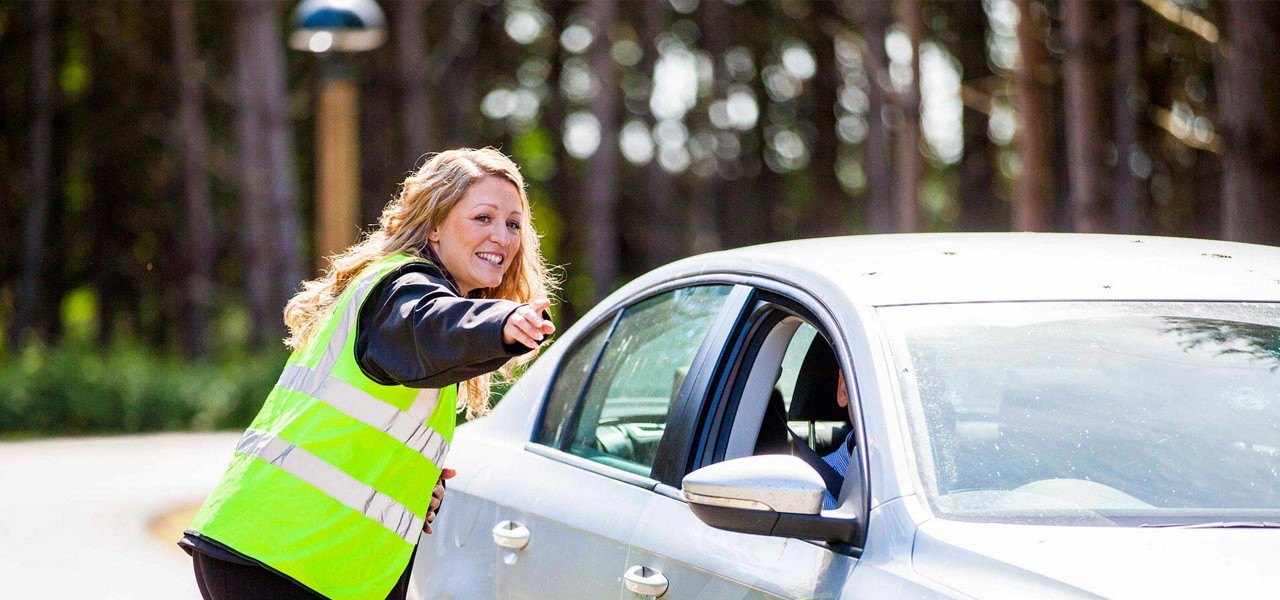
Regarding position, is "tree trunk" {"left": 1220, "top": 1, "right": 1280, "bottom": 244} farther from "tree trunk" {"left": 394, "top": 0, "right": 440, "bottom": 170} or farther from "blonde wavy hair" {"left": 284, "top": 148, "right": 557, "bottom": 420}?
"tree trunk" {"left": 394, "top": 0, "right": 440, "bottom": 170}

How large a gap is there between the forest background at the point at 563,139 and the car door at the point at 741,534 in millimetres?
6689

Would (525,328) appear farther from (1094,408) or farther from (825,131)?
Result: (825,131)

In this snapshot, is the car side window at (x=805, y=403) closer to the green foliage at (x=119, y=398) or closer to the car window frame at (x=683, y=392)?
the car window frame at (x=683, y=392)

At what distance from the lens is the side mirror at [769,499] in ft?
9.02

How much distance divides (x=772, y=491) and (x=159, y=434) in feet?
55.9

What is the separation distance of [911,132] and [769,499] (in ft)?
49.8

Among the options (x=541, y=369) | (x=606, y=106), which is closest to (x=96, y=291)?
(x=606, y=106)

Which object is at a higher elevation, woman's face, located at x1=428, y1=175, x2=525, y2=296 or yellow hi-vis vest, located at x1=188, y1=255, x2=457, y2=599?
woman's face, located at x1=428, y1=175, x2=525, y2=296

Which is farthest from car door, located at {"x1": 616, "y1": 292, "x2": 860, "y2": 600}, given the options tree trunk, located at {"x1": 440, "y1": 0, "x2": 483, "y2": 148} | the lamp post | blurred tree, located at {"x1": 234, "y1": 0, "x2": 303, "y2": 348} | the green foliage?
tree trunk, located at {"x1": 440, "y1": 0, "x2": 483, "y2": 148}

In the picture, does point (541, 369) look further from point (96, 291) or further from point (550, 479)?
point (96, 291)

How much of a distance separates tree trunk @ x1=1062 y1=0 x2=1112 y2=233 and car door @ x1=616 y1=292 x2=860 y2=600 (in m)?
10.0

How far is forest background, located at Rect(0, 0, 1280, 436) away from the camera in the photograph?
17.6 m

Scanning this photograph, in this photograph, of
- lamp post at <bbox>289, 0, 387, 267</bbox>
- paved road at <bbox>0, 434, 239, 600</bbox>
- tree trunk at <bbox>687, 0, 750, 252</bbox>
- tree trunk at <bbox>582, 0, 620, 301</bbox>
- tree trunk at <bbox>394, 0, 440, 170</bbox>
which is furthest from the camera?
tree trunk at <bbox>687, 0, 750, 252</bbox>

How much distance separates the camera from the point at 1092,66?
13797 millimetres
